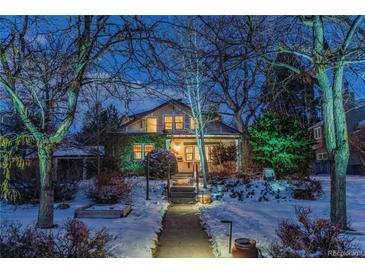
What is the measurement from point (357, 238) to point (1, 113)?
6.34 metres

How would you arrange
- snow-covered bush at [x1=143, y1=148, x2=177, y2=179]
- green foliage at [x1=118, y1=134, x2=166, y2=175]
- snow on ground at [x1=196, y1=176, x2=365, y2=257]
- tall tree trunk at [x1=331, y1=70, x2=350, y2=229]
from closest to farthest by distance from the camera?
1. snow on ground at [x1=196, y1=176, x2=365, y2=257]
2. tall tree trunk at [x1=331, y1=70, x2=350, y2=229]
3. snow-covered bush at [x1=143, y1=148, x2=177, y2=179]
4. green foliage at [x1=118, y1=134, x2=166, y2=175]

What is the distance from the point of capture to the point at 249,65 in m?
5.37

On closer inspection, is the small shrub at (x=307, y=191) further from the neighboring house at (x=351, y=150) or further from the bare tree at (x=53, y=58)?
the neighboring house at (x=351, y=150)

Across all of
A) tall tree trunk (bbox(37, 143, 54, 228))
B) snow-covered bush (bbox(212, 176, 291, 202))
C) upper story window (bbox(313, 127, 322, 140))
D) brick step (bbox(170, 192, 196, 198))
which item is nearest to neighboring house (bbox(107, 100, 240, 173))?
snow-covered bush (bbox(212, 176, 291, 202))

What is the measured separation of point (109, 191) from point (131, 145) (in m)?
7.65

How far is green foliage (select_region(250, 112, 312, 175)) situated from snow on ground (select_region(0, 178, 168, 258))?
379 cm

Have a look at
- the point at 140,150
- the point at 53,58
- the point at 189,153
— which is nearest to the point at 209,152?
the point at 189,153

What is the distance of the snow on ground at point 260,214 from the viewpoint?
4348 millimetres

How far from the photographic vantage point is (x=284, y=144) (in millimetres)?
9633

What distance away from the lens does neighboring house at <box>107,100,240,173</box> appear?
47.5 feet

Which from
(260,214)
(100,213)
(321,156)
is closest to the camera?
(100,213)

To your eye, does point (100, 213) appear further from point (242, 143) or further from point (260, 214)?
point (242, 143)

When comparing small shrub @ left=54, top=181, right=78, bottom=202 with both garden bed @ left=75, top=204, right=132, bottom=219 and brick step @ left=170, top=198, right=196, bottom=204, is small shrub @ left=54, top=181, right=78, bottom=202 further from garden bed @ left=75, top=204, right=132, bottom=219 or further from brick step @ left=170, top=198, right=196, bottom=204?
brick step @ left=170, top=198, right=196, bottom=204
